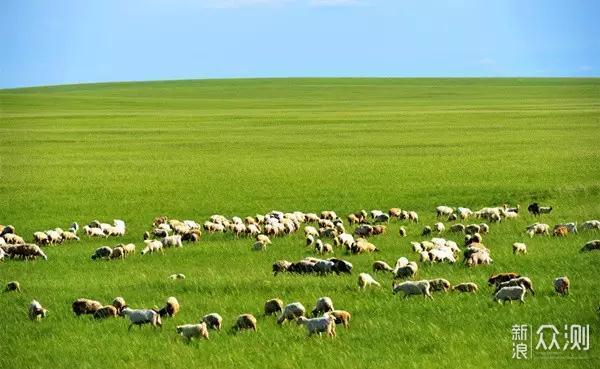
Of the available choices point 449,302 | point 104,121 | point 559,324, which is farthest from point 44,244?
point 104,121

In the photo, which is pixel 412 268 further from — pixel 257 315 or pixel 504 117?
pixel 504 117

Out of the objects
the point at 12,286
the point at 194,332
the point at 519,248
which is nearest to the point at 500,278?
the point at 519,248

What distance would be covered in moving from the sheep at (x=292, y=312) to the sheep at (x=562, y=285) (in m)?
4.11

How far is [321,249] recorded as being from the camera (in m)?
18.1

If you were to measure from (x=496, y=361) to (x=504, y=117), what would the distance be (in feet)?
238

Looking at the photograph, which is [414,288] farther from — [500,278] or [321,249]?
[321,249]

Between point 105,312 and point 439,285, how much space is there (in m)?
5.34

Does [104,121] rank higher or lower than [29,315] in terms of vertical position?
higher

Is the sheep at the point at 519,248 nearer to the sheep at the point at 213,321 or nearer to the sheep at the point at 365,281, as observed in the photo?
the sheep at the point at 365,281

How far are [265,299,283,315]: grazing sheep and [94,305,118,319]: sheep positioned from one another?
2.39 meters

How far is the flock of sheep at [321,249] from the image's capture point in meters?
12.6

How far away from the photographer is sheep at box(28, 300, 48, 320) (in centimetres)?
1358

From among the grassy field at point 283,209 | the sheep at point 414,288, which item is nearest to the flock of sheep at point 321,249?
the sheep at point 414,288

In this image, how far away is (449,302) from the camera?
13.2 meters
